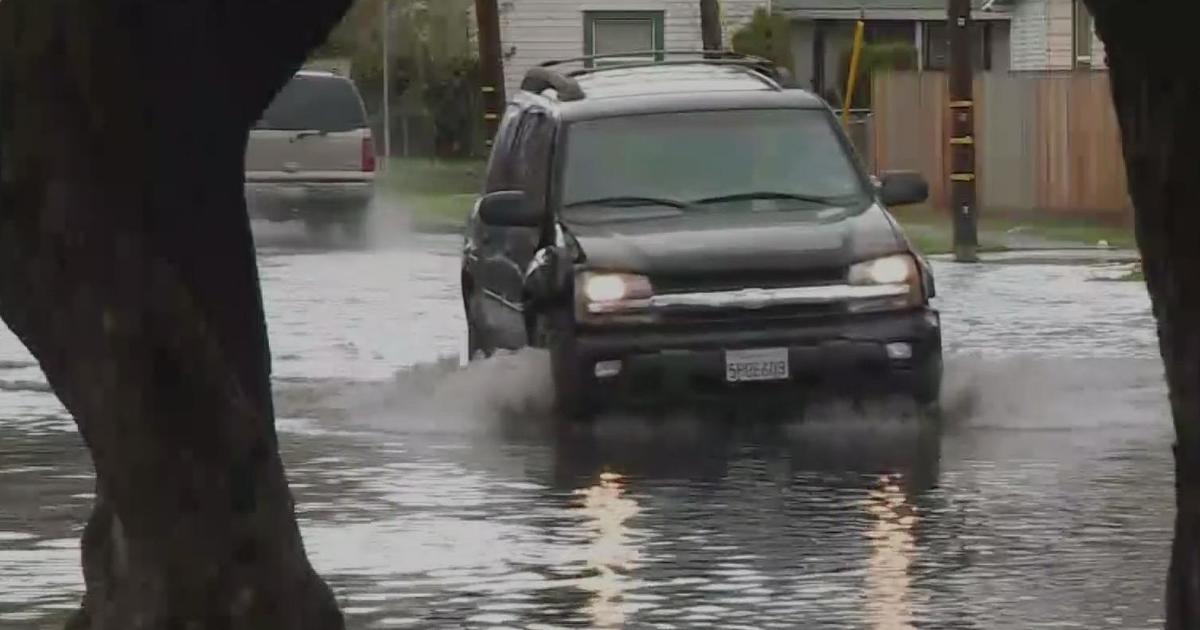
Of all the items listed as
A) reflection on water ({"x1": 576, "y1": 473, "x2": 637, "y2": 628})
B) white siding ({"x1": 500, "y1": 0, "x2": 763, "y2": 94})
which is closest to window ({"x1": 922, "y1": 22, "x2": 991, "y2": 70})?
white siding ({"x1": 500, "y1": 0, "x2": 763, "y2": 94})

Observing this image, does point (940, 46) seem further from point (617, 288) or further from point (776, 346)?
point (617, 288)

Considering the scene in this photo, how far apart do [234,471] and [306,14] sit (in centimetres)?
115

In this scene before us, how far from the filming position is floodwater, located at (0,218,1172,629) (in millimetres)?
A: 9008

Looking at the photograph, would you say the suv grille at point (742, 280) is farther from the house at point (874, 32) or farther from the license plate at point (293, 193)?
the house at point (874, 32)

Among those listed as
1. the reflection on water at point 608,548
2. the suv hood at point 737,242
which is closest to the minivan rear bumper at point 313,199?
the suv hood at point 737,242

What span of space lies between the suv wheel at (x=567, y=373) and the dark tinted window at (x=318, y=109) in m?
18.7

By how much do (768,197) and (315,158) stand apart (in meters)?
18.4

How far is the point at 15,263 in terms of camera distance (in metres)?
6.56

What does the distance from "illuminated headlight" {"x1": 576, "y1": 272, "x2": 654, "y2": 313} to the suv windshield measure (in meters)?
0.96

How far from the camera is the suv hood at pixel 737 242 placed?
13.0 meters

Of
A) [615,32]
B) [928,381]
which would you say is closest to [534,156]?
[928,381]

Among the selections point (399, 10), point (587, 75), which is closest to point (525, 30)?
point (399, 10)

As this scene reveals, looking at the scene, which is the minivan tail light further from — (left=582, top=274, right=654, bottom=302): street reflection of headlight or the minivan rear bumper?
(left=582, top=274, right=654, bottom=302): street reflection of headlight

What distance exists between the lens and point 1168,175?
Answer: 17.4 ft
